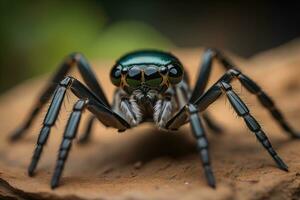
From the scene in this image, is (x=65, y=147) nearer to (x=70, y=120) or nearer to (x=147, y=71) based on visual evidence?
(x=70, y=120)

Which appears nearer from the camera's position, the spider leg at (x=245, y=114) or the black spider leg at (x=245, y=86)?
the spider leg at (x=245, y=114)

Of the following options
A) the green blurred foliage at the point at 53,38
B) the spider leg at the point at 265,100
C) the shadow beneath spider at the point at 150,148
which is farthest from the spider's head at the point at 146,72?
the green blurred foliage at the point at 53,38

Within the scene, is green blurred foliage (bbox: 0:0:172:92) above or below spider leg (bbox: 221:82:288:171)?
above

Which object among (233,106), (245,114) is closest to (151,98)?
(233,106)

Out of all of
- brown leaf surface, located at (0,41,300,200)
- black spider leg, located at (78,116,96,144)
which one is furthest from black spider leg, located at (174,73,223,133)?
black spider leg, located at (78,116,96,144)

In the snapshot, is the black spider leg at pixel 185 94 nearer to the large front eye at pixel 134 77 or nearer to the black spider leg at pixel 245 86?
the black spider leg at pixel 245 86

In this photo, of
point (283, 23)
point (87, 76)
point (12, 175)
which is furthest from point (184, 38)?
point (12, 175)

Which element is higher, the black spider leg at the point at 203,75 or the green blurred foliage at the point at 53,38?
the green blurred foliage at the point at 53,38

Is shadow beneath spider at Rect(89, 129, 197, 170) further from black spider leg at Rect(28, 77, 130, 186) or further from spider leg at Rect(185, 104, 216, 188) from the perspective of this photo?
spider leg at Rect(185, 104, 216, 188)
